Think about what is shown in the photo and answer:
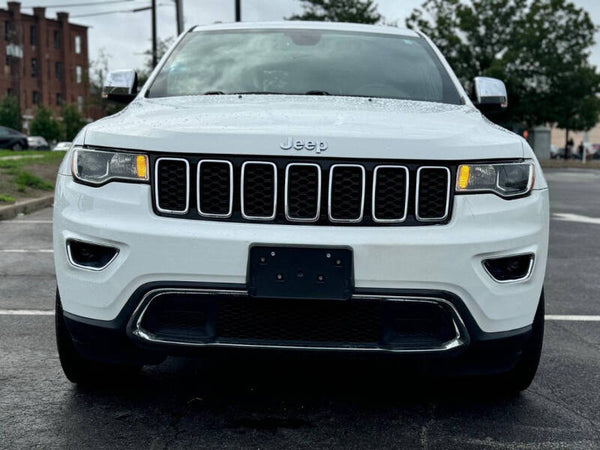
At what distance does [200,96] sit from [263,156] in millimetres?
1179

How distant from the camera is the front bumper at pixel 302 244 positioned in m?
3.02

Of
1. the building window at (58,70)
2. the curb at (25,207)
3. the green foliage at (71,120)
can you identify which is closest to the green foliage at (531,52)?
the green foliage at (71,120)

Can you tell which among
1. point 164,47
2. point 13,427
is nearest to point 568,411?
point 13,427

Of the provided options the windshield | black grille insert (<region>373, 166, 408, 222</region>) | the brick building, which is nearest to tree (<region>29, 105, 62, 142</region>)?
the brick building

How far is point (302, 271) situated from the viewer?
3.01m

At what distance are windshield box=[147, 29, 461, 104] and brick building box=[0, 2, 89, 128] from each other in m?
62.0

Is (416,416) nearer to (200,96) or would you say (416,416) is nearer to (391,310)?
(391,310)

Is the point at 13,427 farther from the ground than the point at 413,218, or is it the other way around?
the point at 413,218

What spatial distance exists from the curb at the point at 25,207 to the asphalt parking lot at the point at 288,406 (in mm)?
6906

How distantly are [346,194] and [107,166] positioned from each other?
35.7 inches

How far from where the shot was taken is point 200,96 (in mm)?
4164

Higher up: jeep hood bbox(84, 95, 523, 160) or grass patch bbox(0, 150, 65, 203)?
jeep hood bbox(84, 95, 523, 160)

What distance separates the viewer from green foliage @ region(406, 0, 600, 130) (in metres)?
51.9

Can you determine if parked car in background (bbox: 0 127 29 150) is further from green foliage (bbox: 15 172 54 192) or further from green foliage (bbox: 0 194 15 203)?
green foliage (bbox: 0 194 15 203)
